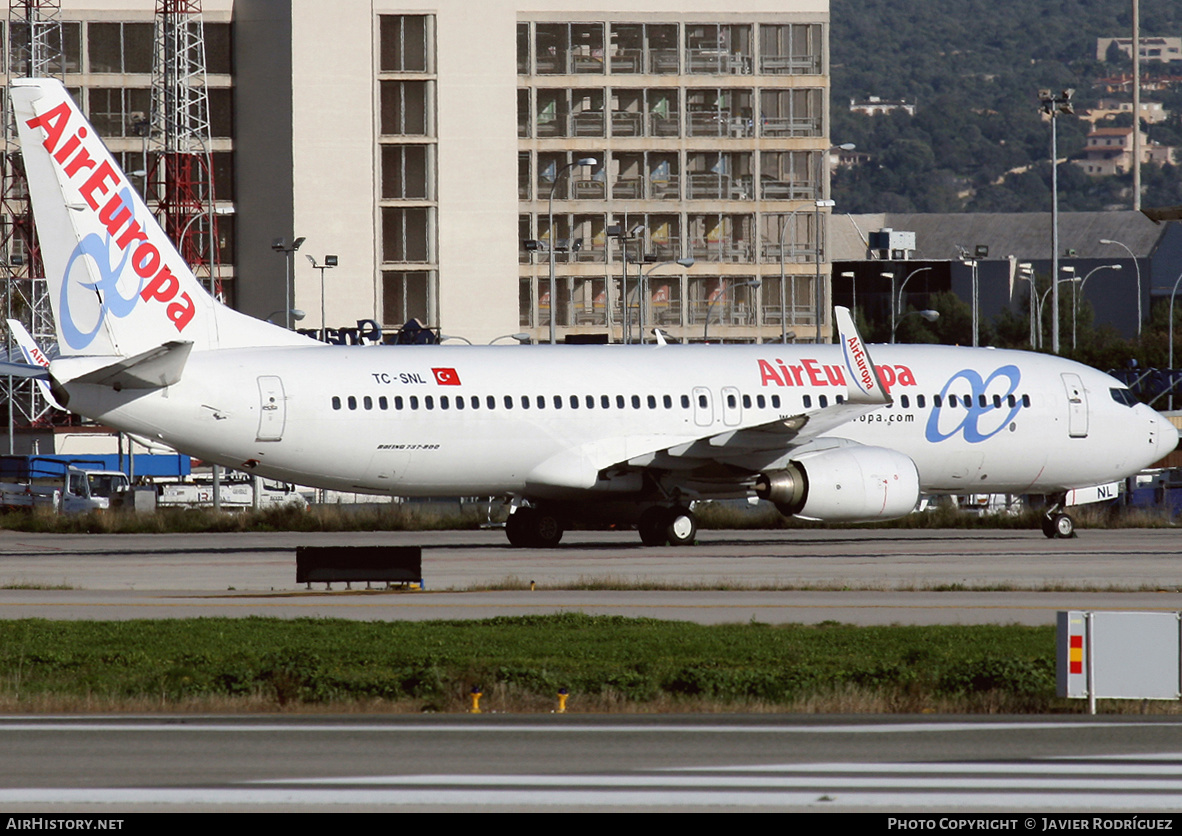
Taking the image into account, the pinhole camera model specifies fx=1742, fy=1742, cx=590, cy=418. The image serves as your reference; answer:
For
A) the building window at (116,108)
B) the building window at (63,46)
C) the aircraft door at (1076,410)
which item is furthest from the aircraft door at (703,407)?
the building window at (63,46)

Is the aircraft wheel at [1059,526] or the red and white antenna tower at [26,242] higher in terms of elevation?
the red and white antenna tower at [26,242]

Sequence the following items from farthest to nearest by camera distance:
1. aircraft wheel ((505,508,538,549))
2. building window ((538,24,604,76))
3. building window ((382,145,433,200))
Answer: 1. building window ((538,24,604,76))
2. building window ((382,145,433,200))
3. aircraft wheel ((505,508,538,549))

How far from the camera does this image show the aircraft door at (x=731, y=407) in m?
38.2

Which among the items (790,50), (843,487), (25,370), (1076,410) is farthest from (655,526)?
(790,50)

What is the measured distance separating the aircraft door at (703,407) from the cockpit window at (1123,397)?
1021 centimetres

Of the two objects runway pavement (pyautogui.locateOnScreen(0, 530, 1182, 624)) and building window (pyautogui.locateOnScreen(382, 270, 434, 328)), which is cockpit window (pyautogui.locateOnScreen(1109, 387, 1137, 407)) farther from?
building window (pyautogui.locateOnScreen(382, 270, 434, 328))

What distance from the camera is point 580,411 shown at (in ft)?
122

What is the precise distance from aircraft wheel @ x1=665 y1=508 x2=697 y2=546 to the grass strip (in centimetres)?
1582

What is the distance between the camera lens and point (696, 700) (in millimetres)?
16812

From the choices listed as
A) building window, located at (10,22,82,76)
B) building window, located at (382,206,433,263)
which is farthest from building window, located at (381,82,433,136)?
building window, located at (10,22,82,76)

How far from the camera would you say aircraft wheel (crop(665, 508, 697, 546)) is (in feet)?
123

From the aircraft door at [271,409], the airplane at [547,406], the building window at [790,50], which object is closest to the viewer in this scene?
the airplane at [547,406]

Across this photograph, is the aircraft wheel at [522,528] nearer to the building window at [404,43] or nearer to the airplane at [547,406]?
the airplane at [547,406]
